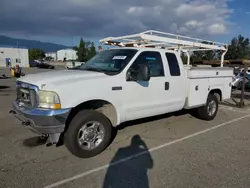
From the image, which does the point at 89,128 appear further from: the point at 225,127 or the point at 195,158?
the point at 225,127

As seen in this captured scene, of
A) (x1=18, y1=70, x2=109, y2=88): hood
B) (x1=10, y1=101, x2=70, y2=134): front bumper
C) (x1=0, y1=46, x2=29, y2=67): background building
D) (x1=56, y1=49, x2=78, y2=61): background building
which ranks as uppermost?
(x1=56, y1=49, x2=78, y2=61): background building

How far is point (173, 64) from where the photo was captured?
214 inches

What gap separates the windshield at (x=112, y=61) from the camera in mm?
4508

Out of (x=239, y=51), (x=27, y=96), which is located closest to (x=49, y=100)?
(x=27, y=96)

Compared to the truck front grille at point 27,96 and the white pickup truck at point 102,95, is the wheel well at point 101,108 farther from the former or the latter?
the truck front grille at point 27,96

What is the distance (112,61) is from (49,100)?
1706 millimetres

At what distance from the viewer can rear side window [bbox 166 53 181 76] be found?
533 centimetres

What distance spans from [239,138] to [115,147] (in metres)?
2.95

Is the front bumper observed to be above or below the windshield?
below

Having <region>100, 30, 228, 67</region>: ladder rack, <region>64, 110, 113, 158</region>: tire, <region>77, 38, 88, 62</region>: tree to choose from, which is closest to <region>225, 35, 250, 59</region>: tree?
<region>77, 38, 88, 62</region>: tree

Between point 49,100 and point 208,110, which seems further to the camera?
point 208,110

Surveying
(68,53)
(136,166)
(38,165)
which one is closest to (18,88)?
(38,165)

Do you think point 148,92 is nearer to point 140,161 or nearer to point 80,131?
point 140,161

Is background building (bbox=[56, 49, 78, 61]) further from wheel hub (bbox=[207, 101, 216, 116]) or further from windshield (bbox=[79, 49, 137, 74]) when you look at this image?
windshield (bbox=[79, 49, 137, 74])
